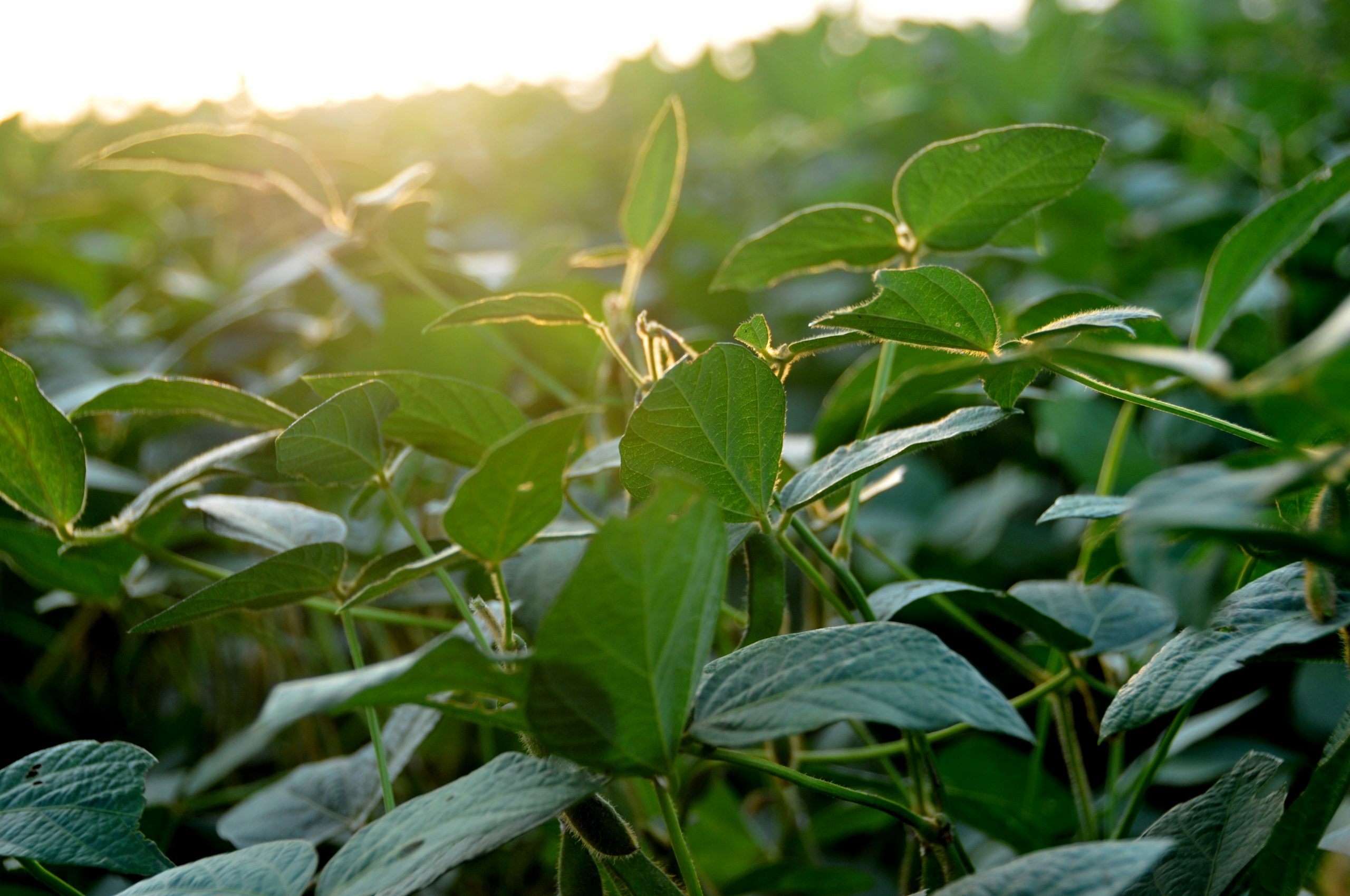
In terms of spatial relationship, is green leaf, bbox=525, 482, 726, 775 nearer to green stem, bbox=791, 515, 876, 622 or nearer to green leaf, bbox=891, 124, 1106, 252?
green stem, bbox=791, 515, 876, 622

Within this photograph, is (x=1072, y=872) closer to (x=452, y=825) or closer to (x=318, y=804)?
(x=452, y=825)

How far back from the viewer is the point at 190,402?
48 centimetres

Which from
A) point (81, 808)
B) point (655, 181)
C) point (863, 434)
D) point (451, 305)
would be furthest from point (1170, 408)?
point (451, 305)

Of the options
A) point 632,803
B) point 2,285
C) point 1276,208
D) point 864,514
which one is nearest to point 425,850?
point 632,803

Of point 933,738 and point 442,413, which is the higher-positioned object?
point 442,413

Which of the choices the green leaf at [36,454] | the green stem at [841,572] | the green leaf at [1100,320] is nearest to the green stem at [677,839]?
the green stem at [841,572]

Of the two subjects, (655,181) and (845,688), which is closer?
(845,688)

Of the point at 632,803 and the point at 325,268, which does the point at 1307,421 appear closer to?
the point at 632,803

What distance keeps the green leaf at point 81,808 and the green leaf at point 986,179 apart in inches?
18.9

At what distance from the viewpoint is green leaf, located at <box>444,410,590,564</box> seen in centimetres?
33

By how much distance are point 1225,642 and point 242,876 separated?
1.28 feet

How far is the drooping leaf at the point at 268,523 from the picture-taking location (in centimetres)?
49

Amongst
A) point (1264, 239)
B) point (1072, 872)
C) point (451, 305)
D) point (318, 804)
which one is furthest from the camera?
point (451, 305)

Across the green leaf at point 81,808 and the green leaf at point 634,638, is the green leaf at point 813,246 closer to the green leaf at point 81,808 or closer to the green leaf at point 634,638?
the green leaf at point 634,638
